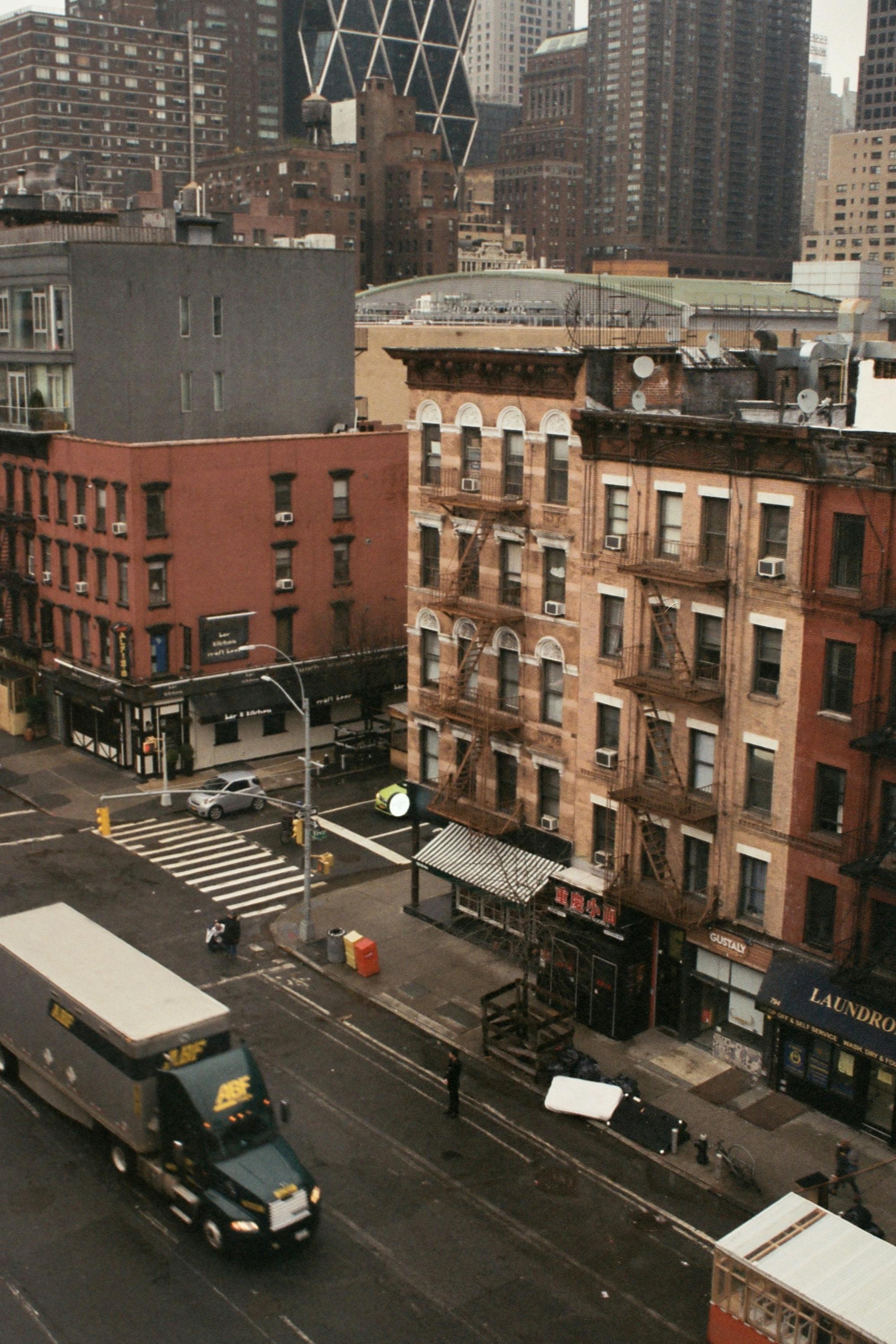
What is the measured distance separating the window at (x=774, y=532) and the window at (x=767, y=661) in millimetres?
1788

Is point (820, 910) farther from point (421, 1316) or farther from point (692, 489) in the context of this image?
point (421, 1316)

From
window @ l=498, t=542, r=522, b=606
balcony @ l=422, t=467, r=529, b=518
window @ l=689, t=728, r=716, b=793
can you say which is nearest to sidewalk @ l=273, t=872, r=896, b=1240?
window @ l=689, t=728, r=716, b=793

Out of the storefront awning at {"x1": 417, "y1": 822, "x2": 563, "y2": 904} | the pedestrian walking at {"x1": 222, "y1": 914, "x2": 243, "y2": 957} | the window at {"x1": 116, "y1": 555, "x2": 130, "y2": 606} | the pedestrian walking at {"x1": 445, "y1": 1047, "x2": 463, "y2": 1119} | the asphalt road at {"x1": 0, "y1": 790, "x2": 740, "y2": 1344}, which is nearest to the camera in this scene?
the asphalt road at {"x1": 0, "y1": 790, "x2": 740, "y2": 1344}

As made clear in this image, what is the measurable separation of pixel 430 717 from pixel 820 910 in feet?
49.5

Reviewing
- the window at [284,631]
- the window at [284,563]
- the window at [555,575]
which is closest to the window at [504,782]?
the window at [555,575]

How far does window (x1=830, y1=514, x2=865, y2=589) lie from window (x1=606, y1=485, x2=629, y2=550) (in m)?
6.40

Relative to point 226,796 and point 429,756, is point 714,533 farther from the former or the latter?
point 226,796

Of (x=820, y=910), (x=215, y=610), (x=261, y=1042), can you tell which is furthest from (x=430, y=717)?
(x=215, y=610)

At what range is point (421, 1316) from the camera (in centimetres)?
2594

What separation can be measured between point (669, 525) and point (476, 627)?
803 cm

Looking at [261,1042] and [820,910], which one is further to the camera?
[261,1042]

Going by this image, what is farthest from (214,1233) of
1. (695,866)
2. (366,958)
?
(695,866)

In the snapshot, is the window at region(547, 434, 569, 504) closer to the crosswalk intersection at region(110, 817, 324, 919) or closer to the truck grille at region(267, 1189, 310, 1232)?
the crosswalk intersection at region(110, 817, 324, 919)

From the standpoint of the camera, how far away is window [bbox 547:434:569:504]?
38500mm
